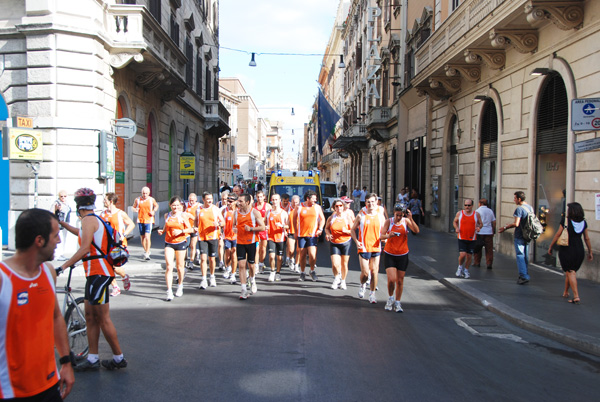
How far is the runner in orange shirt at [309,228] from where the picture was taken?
1095 centimetres

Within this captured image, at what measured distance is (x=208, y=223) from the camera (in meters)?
10.2

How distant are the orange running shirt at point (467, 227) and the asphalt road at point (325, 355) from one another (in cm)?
255

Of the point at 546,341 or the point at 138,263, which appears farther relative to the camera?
the point at 138,263

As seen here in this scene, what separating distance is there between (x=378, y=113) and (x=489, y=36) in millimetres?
19495

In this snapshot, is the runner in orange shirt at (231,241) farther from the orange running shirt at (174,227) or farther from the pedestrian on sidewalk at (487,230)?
Result: the pedestrian on sidewalk at (487,230)

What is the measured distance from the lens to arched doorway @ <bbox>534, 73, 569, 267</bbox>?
12.0m

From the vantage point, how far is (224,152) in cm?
7412

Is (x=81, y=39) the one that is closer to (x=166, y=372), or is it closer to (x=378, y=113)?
(x=166, y=372)

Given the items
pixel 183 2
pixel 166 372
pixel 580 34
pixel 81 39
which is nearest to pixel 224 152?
pixel 183 2

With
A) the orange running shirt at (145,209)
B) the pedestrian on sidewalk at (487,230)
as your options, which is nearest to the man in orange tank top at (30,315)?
the orange running shirt at (145,209)

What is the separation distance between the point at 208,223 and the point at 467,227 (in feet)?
18.5

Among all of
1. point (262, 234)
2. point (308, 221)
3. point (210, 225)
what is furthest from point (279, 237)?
point (210, 225)

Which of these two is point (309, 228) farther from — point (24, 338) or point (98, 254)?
point (24, 338)

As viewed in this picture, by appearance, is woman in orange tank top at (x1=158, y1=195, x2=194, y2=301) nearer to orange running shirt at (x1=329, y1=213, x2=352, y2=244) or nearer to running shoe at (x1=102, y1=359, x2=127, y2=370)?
orange running shirt at (x1=329, y1=213, x2=352, y2=244)
